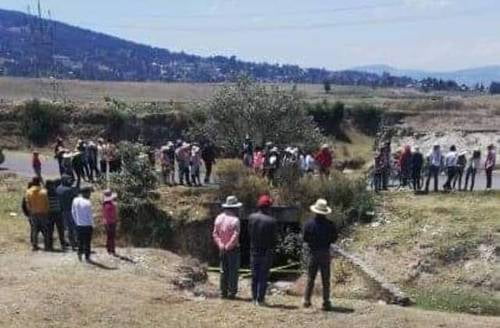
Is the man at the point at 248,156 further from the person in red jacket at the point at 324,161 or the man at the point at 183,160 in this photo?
the person in red jacket at the point at 324,161

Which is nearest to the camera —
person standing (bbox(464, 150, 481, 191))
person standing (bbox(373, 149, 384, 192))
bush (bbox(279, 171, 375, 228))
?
bush (bbox(279, 171, 375, 228))

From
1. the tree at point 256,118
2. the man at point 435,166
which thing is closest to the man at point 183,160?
the tree at point 256,118

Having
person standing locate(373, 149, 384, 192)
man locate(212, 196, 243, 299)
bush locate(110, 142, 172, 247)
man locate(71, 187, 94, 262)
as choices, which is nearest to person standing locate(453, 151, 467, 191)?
person standing locate(373, 149, 384, 192)

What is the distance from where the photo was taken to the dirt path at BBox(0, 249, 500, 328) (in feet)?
45.6

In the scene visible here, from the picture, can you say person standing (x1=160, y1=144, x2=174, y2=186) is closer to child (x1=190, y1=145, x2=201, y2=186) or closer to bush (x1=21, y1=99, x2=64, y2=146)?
child (x1=190, y1=145, x2=201, y2=186)

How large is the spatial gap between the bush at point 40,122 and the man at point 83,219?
108 feet

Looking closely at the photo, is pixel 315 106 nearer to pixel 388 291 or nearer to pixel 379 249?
pixel 379 249

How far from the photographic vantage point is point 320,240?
47.2 feet

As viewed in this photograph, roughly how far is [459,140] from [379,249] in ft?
103

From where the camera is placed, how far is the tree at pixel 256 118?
36531mm

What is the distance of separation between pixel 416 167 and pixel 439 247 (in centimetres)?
511

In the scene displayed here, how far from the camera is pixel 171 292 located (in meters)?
16.0

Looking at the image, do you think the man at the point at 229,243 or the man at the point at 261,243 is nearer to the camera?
the man at the point at 261,243

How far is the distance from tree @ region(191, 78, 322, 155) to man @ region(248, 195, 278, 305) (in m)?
21.3
